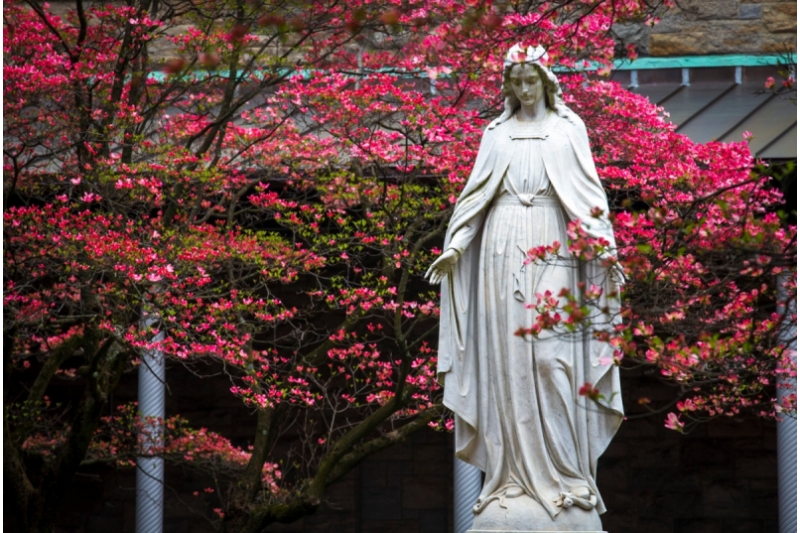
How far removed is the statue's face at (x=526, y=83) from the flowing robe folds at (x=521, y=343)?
15 cm

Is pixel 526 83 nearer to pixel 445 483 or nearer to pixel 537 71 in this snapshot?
pixel 537 71

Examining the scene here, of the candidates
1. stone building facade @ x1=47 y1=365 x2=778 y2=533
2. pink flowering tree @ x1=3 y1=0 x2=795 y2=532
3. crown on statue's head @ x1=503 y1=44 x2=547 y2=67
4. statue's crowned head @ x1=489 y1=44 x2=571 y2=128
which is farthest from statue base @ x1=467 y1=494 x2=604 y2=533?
stone building facade @ x1=47 y1=365 x2=778 y2=533

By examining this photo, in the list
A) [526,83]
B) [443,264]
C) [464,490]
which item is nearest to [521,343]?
[443,264]

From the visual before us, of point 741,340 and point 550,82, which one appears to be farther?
point 550,82

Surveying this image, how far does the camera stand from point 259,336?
15.0 m

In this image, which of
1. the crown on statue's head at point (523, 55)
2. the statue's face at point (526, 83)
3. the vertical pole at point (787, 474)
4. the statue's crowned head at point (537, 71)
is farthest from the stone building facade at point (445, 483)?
the crown on statue's head at point (523, 55)

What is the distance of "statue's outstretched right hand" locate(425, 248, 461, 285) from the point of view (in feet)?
21.0

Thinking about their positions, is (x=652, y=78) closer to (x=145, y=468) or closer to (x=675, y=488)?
(x=675, y=488)

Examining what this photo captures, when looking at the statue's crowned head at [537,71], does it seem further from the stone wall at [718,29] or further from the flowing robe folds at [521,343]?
the stone wall at [718,29]

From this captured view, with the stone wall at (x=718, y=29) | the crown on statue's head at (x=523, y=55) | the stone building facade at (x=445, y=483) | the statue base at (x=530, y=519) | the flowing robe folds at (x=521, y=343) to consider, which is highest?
the stone wall at (x=718, y=29)

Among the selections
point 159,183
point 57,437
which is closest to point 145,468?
point 57,437

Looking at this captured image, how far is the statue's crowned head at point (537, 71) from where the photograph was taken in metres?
6.45

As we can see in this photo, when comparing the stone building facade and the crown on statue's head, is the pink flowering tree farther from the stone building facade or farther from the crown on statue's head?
the stone building facade

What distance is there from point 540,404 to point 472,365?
0.41 m
